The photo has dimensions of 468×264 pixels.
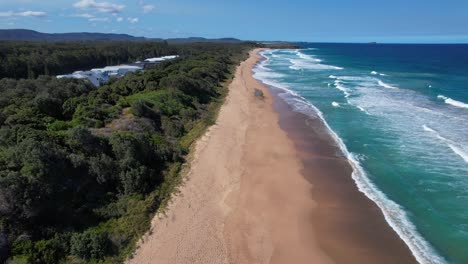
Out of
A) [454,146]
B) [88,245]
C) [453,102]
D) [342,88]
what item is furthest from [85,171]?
[342,88]

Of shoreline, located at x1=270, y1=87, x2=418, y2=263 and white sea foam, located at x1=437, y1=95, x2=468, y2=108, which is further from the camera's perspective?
white sea foam, located at x1=437, y1=95, x2=468, y2=108

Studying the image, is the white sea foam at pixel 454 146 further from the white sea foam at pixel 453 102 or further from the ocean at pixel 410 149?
the white sea foam at pixel 453 102

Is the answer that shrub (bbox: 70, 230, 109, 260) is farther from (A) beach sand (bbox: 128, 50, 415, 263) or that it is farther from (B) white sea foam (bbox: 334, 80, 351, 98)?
(B) white sea foam (bbox: 334, 80, 351, 98)

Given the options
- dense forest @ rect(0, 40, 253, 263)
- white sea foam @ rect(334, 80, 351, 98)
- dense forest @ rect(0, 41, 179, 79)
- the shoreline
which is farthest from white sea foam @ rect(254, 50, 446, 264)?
dense forest @ rect(0, 41, 179, 79)

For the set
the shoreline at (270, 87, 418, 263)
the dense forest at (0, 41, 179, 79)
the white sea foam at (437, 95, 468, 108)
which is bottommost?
the shoreline at (270, 87, 418, 263)

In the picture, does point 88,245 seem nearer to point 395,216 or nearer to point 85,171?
point 85,171

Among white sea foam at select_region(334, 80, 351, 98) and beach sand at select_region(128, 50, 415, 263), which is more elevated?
white sea foam at select_region(334, 80, 351, 98)

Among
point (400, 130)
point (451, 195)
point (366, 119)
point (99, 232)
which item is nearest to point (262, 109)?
point (366, 119)

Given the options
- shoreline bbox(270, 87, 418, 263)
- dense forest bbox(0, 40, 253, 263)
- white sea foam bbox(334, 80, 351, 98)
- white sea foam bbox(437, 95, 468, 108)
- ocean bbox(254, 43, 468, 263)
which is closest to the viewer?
dense forest bbox(0, 40, 253, 263)

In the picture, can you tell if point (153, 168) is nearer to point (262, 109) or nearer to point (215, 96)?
point (262, 109)
